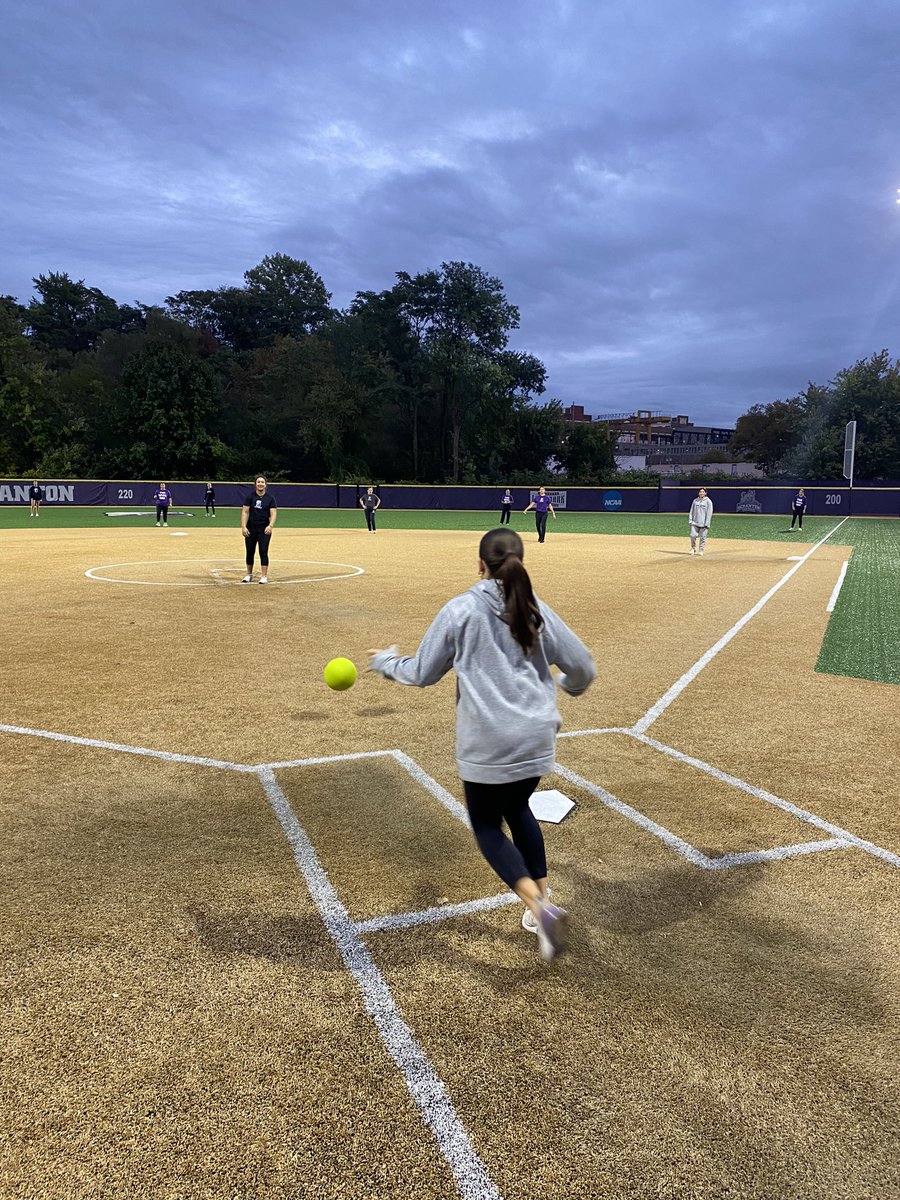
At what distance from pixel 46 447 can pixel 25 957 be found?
236 ft

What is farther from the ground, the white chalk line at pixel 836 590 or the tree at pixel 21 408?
the tree at pixel 21 408

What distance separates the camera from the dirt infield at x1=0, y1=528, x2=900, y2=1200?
9.04 ft

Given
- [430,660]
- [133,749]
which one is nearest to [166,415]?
[133,749]

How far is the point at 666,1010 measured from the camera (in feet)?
11.5

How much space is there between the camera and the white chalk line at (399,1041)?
2666 millimetres

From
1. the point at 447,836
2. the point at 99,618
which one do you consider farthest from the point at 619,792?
the point at 99,618

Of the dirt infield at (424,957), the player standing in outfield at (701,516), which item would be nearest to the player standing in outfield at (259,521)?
the dirt infield at (424,957)

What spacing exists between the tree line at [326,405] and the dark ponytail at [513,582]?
68409 mm

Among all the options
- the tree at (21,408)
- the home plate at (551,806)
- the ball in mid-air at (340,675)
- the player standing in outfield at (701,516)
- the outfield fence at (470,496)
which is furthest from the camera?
the tree at (21,408)

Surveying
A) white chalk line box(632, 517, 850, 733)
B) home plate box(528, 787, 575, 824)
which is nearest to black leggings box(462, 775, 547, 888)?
home plate box(528, 787, 575, 824)

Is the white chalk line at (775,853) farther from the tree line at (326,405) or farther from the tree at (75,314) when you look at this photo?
the tree at (75,314)

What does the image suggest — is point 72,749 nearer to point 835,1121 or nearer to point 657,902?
point 657,902

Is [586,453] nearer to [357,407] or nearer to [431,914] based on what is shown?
[357,407]

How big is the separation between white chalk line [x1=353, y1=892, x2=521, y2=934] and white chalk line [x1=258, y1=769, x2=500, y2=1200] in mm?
104
